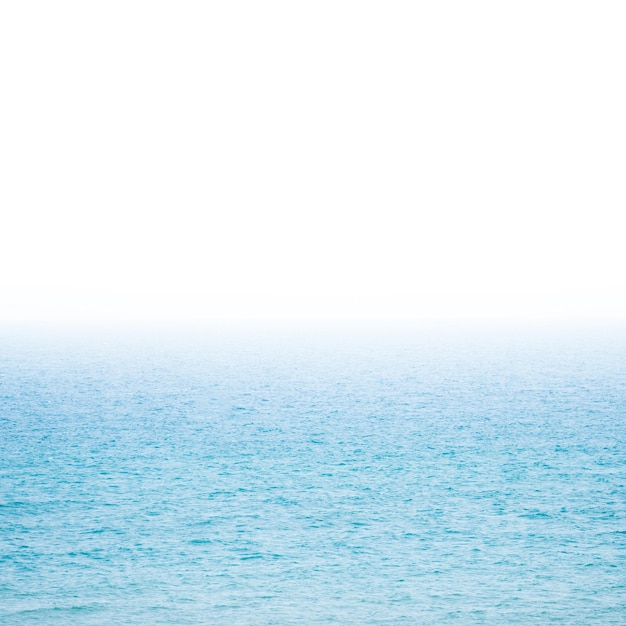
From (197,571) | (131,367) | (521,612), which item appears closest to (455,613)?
(521,612)

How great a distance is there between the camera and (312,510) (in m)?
48.9

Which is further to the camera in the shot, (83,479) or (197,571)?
(83,479)

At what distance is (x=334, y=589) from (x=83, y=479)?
2443 cm

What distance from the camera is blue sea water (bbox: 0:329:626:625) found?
36.1 m

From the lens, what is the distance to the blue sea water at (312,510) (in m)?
36.1

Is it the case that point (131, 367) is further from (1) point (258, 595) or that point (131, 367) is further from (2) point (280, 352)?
(1) point (258, 595)

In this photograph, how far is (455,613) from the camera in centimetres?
3475

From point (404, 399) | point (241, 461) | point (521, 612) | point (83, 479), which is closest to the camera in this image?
point (521, 612)

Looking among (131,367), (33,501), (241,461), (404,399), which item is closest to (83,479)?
(33,501)

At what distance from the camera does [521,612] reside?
34750 mm

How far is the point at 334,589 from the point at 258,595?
3.45m

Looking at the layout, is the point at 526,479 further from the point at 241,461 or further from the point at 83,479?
the point at 83,479

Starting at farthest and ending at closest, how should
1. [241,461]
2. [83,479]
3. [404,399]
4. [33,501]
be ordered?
1. [404,399]
2. [241,461]
3. [83,479]
4. [33,501]

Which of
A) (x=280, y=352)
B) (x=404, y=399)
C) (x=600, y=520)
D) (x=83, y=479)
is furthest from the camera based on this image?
(x=280, y=352)
